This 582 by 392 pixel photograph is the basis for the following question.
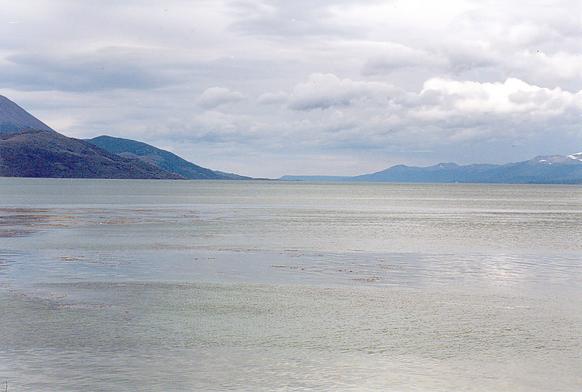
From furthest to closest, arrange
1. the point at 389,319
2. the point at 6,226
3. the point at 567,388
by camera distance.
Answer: the point at 6,226
the point at 389,319
the point at 567,388

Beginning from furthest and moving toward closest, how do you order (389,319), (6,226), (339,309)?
(6,226) < (339,309) < (389,319)

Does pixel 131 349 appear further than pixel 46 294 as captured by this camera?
No

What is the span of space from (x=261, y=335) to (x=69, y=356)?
7719mm

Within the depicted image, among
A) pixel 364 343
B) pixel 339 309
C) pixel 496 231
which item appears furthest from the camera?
pixel 496 231

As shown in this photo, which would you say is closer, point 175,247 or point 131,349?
point 131,349

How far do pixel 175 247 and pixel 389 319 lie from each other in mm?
37656

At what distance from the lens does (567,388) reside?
24281mm

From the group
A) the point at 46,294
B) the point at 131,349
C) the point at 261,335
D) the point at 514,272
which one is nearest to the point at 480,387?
the point at 261,335

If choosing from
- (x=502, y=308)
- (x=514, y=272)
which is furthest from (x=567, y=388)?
(x=514, y=272)

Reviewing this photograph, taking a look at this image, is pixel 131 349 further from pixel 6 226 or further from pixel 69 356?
pixel 6 226

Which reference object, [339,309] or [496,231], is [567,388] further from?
[496,231]

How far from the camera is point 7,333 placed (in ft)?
101

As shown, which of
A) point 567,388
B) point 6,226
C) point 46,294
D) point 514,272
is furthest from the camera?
point 6,226

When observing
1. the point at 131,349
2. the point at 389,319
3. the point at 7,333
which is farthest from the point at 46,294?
the point at 389,319
